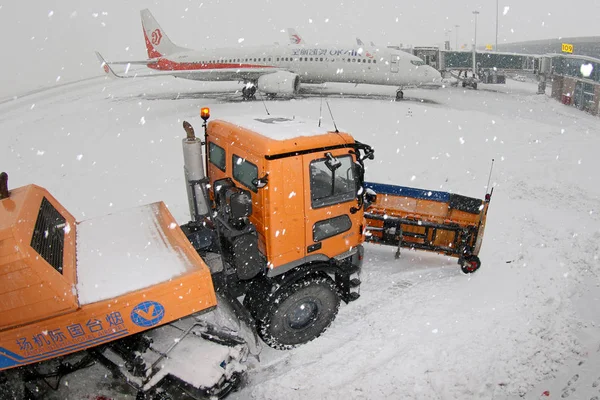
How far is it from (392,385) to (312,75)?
71.5ft

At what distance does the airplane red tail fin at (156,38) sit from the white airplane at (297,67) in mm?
2586

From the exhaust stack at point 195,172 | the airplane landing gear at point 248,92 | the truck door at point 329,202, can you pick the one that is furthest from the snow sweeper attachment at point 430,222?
the airplane landing gear at point 248,92

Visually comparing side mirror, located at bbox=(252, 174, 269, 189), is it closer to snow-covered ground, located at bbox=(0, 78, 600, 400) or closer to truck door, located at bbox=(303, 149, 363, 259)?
truck door, located at bbox=(303, 149, 363, 259)

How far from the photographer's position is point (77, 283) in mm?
4195

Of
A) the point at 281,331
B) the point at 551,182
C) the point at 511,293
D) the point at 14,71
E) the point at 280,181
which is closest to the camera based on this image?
the point at 280,181

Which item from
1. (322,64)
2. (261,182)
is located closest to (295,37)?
(322,64)

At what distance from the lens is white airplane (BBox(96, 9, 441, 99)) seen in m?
22.6

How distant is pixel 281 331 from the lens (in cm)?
557

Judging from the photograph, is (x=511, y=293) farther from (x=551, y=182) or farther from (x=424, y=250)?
(x=551, y=182)

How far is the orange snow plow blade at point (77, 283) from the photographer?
3709mm

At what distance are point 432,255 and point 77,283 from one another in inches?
254

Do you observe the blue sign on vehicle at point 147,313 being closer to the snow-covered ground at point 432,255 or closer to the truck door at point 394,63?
the snow-covered ground at point 432,255

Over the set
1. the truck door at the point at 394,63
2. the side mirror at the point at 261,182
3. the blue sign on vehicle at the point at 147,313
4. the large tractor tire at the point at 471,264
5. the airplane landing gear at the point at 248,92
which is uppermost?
the truck door at the point at 394,63

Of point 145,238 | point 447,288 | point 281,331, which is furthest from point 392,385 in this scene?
point 145,238
